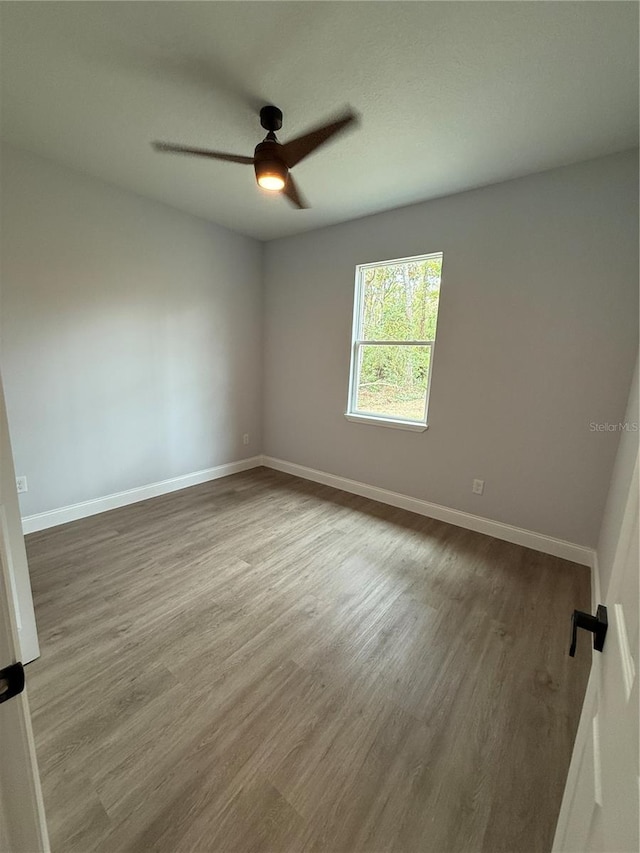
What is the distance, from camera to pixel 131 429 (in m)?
3.21

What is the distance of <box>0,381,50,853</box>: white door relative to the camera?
0.55 meters

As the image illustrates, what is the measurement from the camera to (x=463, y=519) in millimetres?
2953

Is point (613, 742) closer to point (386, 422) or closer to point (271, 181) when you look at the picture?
point (271, 181)

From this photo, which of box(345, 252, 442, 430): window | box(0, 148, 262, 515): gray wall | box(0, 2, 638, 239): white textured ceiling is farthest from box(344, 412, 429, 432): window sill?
box(0, 2, 638, 239): white textured ceiling

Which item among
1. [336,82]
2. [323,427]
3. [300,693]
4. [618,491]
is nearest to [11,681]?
[300,693]

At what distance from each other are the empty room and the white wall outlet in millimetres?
21

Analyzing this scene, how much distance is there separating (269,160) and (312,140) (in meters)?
0.25

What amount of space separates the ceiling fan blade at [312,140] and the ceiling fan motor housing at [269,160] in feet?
0.14

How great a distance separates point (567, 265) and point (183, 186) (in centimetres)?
293

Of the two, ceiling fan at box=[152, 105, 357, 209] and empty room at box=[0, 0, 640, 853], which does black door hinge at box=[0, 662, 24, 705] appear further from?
ceiling fan at box=[152, 105, 357, 209]

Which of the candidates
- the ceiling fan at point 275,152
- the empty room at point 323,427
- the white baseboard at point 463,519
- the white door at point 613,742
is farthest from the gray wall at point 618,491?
the ceiling fan at point 275,152

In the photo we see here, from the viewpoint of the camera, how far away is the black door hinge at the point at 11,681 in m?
0.54

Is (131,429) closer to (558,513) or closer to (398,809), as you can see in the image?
(398,809)

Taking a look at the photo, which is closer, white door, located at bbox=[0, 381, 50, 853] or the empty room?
white door, located at bbox=[0, 381, 50, 853]
